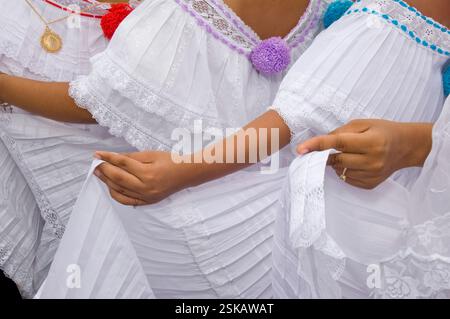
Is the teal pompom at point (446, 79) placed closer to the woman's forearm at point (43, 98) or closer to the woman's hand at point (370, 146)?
the woman's hand at point (370, 146)

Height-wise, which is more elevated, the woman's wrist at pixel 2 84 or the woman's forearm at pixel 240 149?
the woman's forearm at pixel 240 149

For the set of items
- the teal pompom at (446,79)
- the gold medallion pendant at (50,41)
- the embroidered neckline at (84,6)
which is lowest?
the gold medallion pendant at (50,41)

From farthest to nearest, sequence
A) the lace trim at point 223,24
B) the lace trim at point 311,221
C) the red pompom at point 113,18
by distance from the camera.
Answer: the red pompom at point 113,18, the lace trim at point 223,24, the lace trim at point 311,221

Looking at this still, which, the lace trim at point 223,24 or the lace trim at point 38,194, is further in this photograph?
the lace trim at point 38,194

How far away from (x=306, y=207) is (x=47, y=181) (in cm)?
60

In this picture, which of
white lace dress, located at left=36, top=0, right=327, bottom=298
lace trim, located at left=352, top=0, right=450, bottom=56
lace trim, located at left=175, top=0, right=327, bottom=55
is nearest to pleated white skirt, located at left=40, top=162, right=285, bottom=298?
white lace dress, located at left=36, top=0, right=327, bottom=298

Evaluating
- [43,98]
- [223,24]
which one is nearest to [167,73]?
[223,24]

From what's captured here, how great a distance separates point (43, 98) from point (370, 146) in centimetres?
57

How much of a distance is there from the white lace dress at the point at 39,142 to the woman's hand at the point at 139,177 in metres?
0.24

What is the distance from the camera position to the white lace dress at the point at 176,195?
2.89 feet

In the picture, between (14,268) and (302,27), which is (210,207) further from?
(14,268)

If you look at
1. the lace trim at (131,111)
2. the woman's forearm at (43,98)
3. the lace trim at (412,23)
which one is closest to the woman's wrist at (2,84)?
the woman's forearm at (43,98)

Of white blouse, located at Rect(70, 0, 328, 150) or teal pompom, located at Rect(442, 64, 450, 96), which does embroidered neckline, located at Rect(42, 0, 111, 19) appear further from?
teal pompom, located at Rect(442, 64, 450, 96)

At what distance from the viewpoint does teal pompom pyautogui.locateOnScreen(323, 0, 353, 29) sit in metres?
1.04
